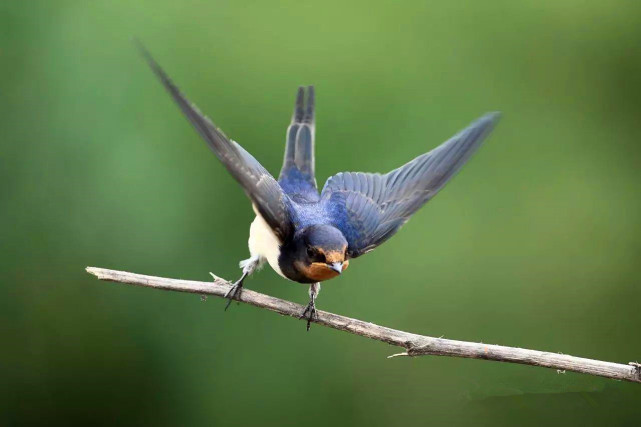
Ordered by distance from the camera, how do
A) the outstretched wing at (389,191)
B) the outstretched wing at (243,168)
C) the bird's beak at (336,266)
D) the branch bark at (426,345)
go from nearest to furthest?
the outstretched wing at (243,168)
the branch bark at (426,345)
the bird's beak at (336,266)
the outstretched wing at (389,191)

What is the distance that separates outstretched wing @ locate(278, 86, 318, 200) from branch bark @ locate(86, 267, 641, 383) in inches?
19.5

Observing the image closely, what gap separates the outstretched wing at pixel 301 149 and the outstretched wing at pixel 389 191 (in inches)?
3.0

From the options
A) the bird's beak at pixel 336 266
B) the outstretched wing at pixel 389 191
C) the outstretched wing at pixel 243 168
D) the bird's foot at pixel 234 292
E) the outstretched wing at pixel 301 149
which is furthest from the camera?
the outstretched wing at pixel 301 149

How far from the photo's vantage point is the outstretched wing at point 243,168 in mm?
1792

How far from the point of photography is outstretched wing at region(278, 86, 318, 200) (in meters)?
2.64

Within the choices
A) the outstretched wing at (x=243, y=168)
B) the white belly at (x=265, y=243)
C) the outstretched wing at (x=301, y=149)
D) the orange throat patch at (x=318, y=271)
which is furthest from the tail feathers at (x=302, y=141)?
the orange throat patch at (x=318, y=271)

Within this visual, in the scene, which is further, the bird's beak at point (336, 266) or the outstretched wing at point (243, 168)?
the bird's beak at point (336, 266)

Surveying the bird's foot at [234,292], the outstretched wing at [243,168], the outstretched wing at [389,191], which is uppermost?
the outstretched wing at [389,191]

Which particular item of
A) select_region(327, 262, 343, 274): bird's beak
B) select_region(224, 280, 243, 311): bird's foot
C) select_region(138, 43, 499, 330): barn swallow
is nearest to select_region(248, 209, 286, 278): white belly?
select_region(138, 43, 499, 330): barn swallow

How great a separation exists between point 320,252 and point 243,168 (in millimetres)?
293

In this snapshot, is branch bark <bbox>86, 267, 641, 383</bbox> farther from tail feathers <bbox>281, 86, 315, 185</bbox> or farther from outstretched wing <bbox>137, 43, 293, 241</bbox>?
tail feathers <bbox>281, 86, 315, 185</bbox>

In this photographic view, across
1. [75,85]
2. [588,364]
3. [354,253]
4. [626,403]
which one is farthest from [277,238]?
[626,403]

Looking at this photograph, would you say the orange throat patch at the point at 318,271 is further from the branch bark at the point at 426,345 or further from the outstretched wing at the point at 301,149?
the outstretched wing at the point at 301,149

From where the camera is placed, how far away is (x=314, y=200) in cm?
259
